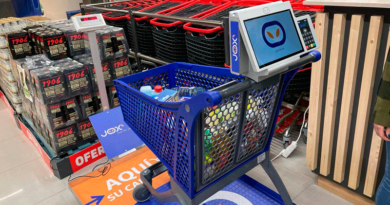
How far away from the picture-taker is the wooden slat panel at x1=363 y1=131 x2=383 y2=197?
165 centimetres

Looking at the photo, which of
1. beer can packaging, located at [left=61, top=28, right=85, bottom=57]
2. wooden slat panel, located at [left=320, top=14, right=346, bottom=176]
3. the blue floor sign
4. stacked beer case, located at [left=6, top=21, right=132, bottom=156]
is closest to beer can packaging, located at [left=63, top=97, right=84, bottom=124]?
stacked beer case, located at [left=6, top=21, right=132, bottom=156]

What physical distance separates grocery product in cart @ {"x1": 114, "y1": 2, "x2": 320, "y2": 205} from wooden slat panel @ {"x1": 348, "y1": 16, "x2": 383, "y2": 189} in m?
0.47

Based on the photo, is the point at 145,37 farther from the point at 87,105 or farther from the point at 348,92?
the point at 348,92

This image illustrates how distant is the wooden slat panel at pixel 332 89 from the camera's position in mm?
1624

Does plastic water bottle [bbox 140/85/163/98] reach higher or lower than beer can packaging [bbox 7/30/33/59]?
lower

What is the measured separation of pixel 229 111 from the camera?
4.64 ft

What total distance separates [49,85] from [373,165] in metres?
2.29

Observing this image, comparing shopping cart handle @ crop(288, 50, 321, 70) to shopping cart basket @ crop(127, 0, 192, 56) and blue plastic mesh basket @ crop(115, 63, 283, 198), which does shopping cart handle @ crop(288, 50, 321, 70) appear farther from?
shopping cart basket @ crop(127, 0, 192, 56)

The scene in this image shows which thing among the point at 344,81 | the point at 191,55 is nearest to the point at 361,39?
the point at 344,81

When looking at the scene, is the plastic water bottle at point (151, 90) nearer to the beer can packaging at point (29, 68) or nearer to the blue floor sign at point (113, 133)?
the blue floor sign at point (113, 133)

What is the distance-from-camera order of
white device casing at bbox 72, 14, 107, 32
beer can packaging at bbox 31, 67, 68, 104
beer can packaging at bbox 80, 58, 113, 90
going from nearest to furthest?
white device casing at bbox 72, 14, 107, 32 → beer can packaging at bbox 31, 67, 68, 104 → beer can packaging at bbox 80, 58, 113, 90

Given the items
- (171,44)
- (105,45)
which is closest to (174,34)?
(171,44)

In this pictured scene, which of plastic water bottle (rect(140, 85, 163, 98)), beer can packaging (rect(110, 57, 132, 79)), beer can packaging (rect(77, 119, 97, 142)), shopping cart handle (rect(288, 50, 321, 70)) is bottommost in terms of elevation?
beer can packaging (rect(77, 119, 97, 142))

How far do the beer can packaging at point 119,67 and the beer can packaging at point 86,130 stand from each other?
50 centimetres
